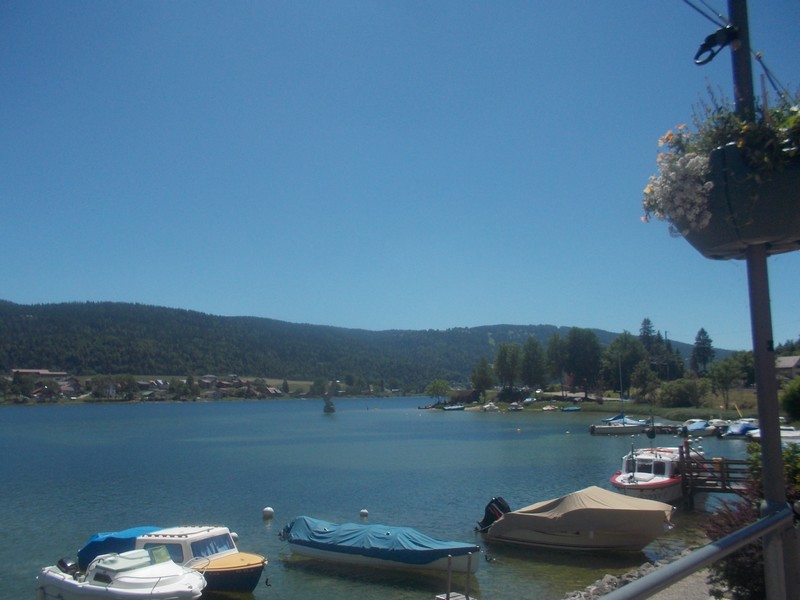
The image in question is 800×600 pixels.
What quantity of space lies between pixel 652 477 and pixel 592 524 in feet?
36.9

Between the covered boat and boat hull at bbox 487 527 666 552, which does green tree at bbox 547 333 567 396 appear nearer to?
boat hull at bbox 487 527 666 552

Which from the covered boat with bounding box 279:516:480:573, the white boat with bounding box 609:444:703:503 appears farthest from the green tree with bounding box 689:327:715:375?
the covered boat with bounding box 279:516:480:573

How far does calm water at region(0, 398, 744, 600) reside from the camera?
2388cm

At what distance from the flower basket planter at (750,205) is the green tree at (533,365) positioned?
531 ft

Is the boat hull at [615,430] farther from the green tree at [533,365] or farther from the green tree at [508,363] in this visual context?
the green tree at [508,363]

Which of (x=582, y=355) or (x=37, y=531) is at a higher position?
(x=582, y=355)

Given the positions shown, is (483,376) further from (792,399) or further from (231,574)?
(792,399)

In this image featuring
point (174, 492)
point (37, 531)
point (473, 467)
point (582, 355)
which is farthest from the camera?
point (582, 355)

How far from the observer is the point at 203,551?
74.1 feet

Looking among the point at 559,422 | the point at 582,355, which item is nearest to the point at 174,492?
the point at 559,422

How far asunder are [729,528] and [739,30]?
4826 millimetres

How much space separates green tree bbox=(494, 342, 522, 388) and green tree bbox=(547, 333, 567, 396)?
25.0 ft

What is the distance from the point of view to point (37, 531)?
3359 centimetres

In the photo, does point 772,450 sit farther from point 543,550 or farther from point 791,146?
point 543,550
